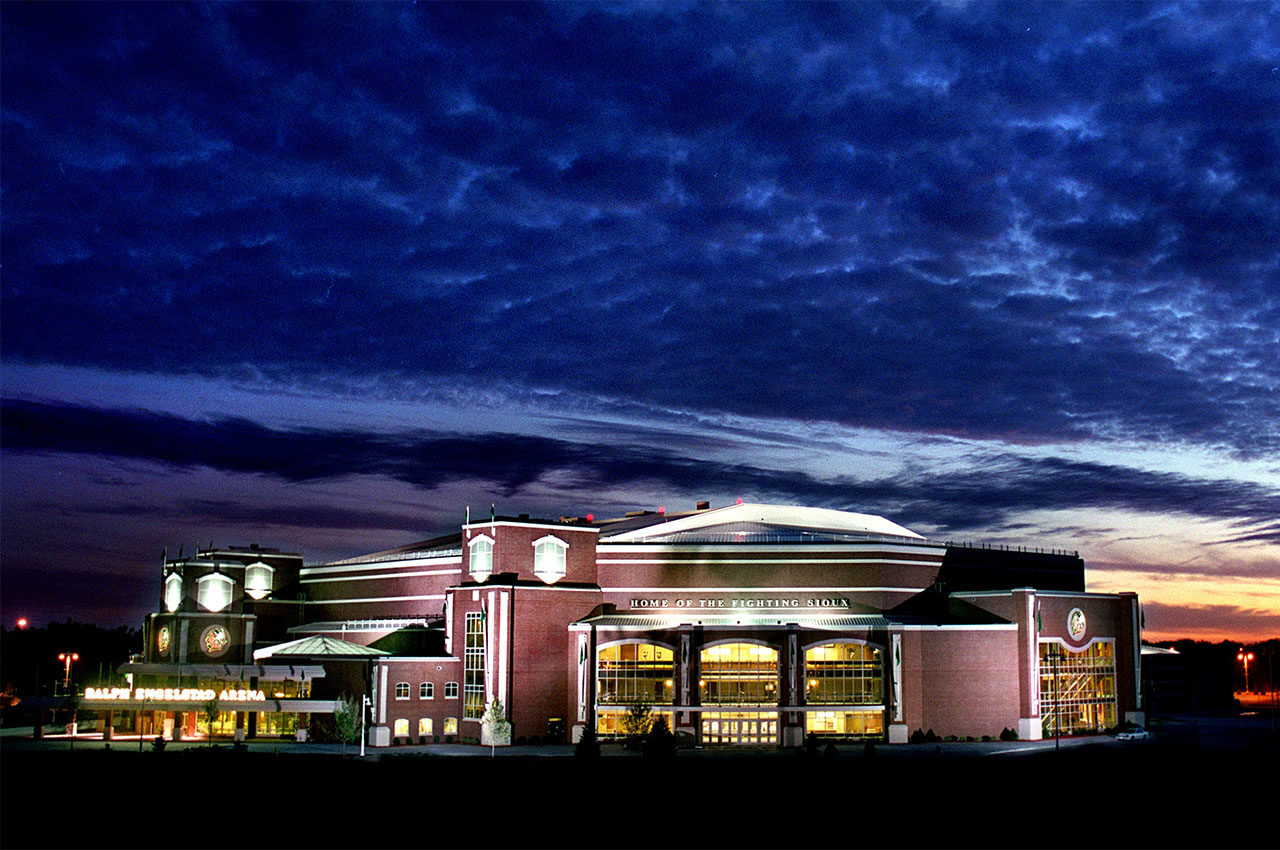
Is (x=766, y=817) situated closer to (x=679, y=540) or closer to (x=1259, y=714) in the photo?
(x=679, y=540)

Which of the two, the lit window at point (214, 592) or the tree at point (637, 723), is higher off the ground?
the lit window at point (214, 592)

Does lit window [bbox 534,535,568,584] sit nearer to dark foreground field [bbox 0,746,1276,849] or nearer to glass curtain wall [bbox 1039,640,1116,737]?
dark foreground field [bbox 0,746,1276,849]

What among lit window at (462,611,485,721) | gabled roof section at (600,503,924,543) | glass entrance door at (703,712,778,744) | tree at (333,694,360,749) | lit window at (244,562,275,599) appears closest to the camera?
glass entrance door at (703,712,778,744)

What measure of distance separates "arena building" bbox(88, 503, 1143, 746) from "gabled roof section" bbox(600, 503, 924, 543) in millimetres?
533

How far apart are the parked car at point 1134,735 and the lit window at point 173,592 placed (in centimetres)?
7919

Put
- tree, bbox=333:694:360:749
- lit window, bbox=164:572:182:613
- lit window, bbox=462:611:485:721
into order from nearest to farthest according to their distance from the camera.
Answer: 1. tree, bbox=333:694:360:749
2. lit window, bbox=462:611:485:721
3. lit window, bbox=164:572:182:613

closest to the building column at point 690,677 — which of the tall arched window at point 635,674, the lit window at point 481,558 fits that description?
the tall arched window at point 635,674

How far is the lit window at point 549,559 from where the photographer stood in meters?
99.1

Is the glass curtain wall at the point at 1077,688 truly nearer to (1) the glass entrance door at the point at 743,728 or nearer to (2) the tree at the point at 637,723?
(1) the glass entrance door at the point at 743,728

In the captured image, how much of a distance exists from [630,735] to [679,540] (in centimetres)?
1891

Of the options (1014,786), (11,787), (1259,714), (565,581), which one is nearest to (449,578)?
(565,581)

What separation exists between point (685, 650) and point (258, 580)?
4699 cm

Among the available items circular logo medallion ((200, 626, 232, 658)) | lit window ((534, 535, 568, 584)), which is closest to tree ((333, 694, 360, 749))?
lit window ((534, 535, 568, 584))

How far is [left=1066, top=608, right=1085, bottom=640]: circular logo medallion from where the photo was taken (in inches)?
3932
